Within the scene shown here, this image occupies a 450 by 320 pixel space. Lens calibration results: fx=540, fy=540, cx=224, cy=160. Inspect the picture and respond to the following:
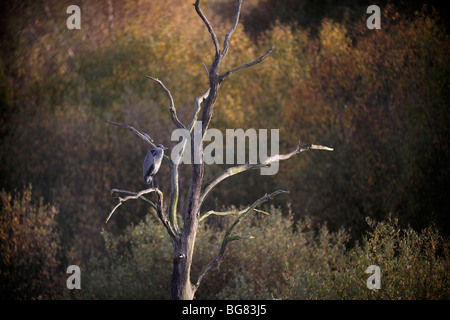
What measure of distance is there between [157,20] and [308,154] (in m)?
12.3

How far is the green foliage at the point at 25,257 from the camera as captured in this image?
15008 mm

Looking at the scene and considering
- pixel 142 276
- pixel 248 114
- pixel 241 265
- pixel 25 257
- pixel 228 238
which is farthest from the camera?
pixel 248 114

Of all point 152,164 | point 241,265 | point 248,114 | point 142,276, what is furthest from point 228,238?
point 248,114

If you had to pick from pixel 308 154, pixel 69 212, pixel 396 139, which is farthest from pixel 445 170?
pixel 69 212

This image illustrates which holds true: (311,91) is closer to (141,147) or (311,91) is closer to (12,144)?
(141,147)

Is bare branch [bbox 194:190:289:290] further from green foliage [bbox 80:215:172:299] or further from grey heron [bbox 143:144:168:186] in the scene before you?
green foliage [bbox 80:215:172:299]

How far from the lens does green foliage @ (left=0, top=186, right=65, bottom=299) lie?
49.2 ft

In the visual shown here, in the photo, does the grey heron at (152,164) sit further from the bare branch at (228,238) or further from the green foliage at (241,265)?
the green foliage at (241,265)

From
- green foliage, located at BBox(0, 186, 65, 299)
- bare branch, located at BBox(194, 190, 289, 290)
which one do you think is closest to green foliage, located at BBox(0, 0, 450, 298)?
green foliage, located at BBox(0, 186, 65, 299)

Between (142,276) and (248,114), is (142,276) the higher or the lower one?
the lower one

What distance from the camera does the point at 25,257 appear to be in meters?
15.2

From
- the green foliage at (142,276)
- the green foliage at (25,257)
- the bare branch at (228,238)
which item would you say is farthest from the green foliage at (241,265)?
the bare branch at (228,238)

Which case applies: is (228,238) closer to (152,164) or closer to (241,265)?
(152,164)
